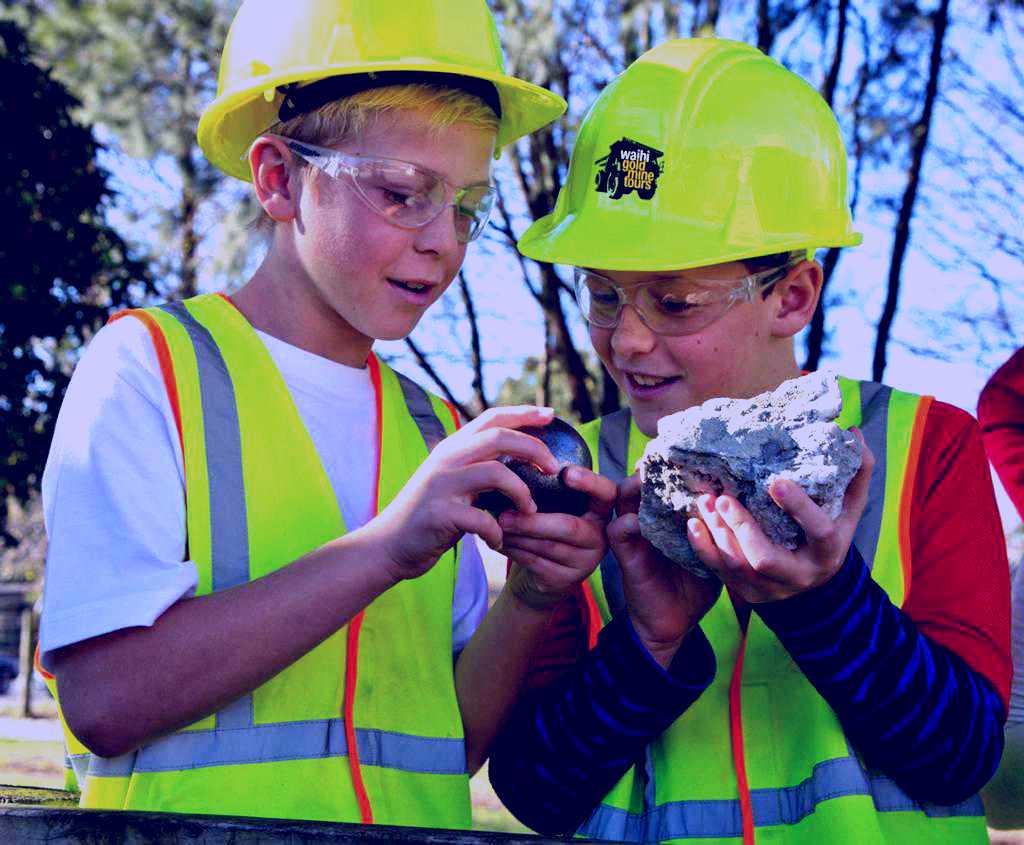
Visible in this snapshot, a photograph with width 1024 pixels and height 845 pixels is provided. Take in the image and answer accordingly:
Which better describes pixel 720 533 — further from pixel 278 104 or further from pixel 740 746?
pixel 278 104

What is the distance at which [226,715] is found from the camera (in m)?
2.40

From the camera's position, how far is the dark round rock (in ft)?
7.98

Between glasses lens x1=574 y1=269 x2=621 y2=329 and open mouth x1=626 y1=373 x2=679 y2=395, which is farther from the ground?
glasses lens x1=574 y1=269 x2=621 y2=329

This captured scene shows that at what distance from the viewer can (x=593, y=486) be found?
244 cm

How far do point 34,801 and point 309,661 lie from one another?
0.59m

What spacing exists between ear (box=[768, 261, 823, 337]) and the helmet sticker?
1.26 feet

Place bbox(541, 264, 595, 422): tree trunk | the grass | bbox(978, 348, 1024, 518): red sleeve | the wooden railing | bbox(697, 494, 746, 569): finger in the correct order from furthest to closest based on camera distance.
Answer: bbox(541, 264, 595, 422): tree trunk → the grass → bbox(978, 348, 1024, 518): red sleeve → bbox(697, 494, 746, 569): finger → the wooden railing

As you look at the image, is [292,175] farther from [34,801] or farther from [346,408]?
[34,801]

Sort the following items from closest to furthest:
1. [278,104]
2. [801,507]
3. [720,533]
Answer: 1. [801,507]
2. [720,533]
3. [278,104]

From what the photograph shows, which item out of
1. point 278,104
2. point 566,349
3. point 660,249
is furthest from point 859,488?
point 566,349

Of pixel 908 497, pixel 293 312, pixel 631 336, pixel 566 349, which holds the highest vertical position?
pixel 293 312

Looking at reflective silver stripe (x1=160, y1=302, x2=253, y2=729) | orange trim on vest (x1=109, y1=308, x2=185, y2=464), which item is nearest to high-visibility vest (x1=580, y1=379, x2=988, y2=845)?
reflective silver stripe (x1=160, y1=302, x2=253, y2=729)

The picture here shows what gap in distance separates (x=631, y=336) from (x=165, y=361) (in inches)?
39.8

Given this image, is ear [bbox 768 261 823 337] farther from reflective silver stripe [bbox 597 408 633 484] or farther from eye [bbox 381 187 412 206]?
eye [bbox 381 187 412 206]
